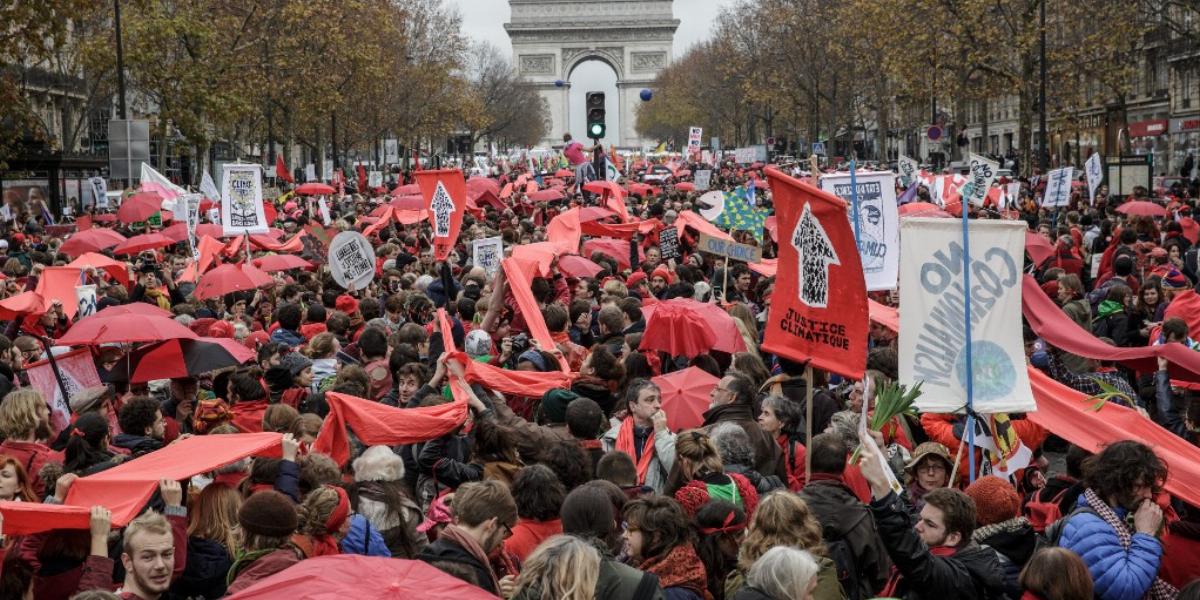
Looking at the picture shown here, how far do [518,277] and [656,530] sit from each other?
18.1 feet

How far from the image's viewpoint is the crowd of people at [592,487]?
5273 mm

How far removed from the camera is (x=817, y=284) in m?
6.95

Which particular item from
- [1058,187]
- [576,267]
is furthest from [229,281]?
[1058,187]

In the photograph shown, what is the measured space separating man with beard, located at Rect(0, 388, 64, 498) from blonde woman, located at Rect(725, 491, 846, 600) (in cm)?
333

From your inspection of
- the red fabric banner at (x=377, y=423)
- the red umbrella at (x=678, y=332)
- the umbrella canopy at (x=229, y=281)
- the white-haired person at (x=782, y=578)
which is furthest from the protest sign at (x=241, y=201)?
the white-haired person at (x=782, y=578)

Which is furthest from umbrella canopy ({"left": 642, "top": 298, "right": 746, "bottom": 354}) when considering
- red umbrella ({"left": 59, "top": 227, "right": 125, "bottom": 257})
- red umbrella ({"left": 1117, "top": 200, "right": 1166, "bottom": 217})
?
red umbrella ({"left": 1117, "top": 200, "right": 1166, "bottom": 217})

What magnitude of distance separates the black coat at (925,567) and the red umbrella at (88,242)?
15.0m

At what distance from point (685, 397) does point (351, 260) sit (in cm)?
648

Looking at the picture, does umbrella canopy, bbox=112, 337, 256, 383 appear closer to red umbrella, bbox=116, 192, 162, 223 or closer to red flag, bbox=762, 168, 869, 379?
red flag, bbox=762, 168, 869, 379

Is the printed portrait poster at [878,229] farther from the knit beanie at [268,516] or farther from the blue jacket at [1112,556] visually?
the knit beanie at [268,516]

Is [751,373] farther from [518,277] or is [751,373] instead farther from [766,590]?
[766,590]

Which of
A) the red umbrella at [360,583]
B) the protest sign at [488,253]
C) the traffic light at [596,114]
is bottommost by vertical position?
the red umbrella at [360,583]

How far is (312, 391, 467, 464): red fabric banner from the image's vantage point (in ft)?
22.9

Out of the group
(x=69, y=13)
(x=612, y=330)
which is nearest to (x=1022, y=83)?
(x=69, y=13)
